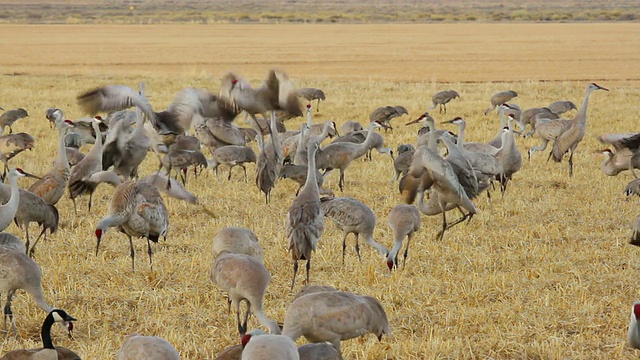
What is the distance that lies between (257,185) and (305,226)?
3383 mm

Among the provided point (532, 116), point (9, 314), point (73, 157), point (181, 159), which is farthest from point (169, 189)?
point (532, 116)

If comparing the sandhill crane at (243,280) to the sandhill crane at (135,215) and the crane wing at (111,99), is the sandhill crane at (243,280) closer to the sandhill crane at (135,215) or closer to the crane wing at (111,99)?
the sandhill crane at (135,215)

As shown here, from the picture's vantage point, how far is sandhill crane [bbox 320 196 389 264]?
774 cm

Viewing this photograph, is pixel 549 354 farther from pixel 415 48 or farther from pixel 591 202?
pixel 415 48

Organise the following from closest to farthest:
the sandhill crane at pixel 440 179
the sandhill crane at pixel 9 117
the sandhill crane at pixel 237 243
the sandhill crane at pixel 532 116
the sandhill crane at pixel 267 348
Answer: the sandhill crane at pixel 267 348 → the sandhill crane at pixel 237 243 → the sandhill crane at pixel 440 179 → the sandhill crane at pixel 9 117 → the sandhill crane at pixel 532 116

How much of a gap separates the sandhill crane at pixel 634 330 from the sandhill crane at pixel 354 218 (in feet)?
8.77

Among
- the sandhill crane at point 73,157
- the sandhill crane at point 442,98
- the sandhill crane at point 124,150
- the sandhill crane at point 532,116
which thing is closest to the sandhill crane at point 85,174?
the sandhill crane at point 124,150

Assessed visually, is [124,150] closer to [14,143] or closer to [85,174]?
[85,174]

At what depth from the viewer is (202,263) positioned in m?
7.54

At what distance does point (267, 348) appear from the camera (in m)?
4.17

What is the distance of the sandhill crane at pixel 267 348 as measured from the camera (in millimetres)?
4137

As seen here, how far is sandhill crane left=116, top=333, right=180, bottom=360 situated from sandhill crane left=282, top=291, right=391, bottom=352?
0.81 metres

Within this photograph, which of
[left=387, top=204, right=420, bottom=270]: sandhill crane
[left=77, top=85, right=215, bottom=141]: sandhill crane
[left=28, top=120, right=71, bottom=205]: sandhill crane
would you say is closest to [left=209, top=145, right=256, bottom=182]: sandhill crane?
[left=77, top=85, right=215, bottom=141]: sandhill crane

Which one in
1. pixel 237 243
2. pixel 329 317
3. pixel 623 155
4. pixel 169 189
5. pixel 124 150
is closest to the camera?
pixel 329 317
